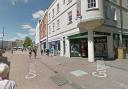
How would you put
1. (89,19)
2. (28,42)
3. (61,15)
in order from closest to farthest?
(89,19) → (61,15) → (28,42)

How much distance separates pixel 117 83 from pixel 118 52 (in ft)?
38.0

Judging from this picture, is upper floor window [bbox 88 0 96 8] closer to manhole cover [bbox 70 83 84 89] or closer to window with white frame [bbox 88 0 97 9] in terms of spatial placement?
window with white frame [bbox 88 0 97 9]

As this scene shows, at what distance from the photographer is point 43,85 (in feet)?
28.1

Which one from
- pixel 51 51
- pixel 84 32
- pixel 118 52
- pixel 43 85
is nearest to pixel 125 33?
pixel 118 52

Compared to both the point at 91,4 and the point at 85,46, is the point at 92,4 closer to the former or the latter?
the point at 91,4

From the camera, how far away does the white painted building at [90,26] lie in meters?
16.4

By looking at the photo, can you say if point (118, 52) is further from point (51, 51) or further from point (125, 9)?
point (51, 51)

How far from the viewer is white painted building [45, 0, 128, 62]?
16.4 m

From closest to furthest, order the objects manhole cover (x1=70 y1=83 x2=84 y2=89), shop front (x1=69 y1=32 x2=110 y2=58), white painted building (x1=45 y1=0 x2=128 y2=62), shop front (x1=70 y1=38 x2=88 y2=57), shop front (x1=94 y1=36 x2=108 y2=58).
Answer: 1. manhole cover (x1=70 y1=83 x2=84 y2=89)
2. white painted building (x1=45 y1=0 x2=128 y2=62)
3. shop front (x1=94 y1=36 x2=108 y2=58)
4. shop front (x1=69 y1=32 x2=110 y2=58)
5. shop front (x1=70 y1=38 x2=88 y2=57)

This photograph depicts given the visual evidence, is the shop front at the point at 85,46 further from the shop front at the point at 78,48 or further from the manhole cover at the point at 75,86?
the manhole cover at the point at 75,86

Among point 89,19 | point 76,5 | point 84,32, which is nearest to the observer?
point 89,19

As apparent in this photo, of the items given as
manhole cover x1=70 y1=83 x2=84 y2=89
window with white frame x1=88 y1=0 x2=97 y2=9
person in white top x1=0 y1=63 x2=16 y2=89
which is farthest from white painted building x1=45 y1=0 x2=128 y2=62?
person in white top x1=0 y1=63 x2=16 y2=89

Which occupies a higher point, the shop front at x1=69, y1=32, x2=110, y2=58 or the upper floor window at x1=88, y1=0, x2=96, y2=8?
the upper floor window at x1=88, y1=0, x2=96, y2=8

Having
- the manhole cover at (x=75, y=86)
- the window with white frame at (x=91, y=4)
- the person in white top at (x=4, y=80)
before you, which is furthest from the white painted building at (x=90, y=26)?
the person in white top at (x=4, y=80)
